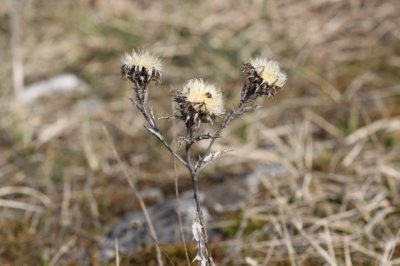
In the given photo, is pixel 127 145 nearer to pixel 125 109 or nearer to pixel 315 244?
pixel 125 109

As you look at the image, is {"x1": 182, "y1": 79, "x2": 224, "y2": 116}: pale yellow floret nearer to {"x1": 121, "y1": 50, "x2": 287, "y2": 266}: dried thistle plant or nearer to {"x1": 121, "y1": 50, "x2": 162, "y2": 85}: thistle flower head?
{"x1": 121, "y1": 50, "x2": 287, "y2": 266}: dried thistle plant

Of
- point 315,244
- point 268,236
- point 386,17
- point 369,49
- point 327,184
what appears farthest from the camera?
point 386,17

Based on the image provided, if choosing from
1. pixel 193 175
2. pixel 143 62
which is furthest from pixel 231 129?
pixel 143 62

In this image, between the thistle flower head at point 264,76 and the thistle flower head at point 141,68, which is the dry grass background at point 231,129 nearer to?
the thistle flower head at point 264,76

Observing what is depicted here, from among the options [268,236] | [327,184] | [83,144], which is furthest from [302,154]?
[83,144]

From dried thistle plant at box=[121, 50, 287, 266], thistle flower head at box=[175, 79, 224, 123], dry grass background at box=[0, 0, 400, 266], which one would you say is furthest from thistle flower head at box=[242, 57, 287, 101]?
dry grass background at box=[0, 0, 400, 266]

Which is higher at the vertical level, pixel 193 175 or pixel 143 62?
pixel 143 62

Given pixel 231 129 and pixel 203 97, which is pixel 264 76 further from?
pixel 231 129
